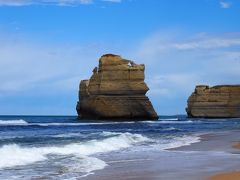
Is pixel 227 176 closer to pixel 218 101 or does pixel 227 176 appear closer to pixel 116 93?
pixel 116 93

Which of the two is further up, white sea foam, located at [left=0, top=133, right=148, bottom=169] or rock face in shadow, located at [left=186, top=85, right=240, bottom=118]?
rock face in shadow, located at [left=186, top=85, right=240, bottom=118]

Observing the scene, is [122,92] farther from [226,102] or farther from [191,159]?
[191,159]

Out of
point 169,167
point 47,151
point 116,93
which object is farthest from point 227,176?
point 116,93

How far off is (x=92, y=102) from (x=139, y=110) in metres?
6.82

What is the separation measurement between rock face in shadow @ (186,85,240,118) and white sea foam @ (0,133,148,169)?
76.9 m

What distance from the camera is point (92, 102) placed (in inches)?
2945

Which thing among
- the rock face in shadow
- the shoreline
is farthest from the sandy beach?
the rock face in shadow

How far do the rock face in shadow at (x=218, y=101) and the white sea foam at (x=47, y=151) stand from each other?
76.9 meters

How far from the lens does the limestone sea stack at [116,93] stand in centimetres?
7356

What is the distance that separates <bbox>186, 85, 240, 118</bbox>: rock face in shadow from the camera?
103875 millimetres

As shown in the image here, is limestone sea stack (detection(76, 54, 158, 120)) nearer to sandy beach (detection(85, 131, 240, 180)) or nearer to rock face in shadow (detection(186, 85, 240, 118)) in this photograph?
rock face in shadow (detection(186, 85, 240, 118))

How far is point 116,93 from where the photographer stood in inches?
2960

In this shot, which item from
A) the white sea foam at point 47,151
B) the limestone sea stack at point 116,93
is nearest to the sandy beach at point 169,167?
the white sea foam at point 47,151

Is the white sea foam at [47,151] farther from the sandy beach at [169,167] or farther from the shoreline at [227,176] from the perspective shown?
the shoreline at [227,176]
